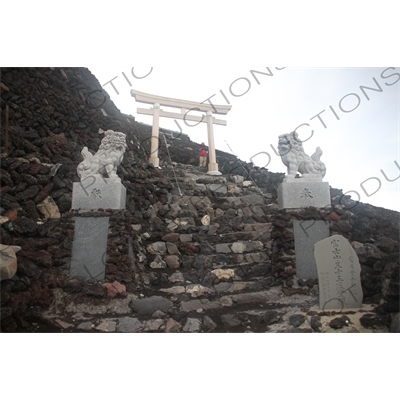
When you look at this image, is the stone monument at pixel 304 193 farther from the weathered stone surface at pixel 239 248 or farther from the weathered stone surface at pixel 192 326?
the weathered stone surface at pixel 192 326

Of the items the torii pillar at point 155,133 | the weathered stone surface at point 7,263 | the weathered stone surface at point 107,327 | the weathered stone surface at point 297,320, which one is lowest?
the weathered stone surface at point 107,327

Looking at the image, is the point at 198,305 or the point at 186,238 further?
the point at 186,238

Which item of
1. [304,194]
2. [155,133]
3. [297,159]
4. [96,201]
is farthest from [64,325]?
[155,133]

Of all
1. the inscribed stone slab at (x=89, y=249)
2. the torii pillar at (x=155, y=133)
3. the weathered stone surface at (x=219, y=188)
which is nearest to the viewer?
the inscribed stone slab at (x=89, y=249)

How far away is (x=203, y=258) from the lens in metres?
5.24

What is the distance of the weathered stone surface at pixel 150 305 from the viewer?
3.88 metres

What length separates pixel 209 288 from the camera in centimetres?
457

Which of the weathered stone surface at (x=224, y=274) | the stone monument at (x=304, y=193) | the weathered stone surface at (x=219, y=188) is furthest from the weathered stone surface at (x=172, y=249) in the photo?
the weathered stone surface at (x=219, y=188)

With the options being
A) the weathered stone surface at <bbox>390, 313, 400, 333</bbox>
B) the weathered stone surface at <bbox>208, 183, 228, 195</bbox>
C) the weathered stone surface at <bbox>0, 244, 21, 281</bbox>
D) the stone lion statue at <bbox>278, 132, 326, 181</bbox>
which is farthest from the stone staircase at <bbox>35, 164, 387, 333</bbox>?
the stone lion statue at <bbox>278, 132, 326, 181</bbox>

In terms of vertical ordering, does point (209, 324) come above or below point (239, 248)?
below

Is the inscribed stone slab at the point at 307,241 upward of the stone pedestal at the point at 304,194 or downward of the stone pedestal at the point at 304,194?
downward

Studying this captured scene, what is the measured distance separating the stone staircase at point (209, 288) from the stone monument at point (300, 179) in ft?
2.69

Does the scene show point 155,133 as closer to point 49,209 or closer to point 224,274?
point 49,209

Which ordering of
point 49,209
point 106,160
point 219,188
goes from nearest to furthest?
point 106,160 < point 49,209 < point 219,188
